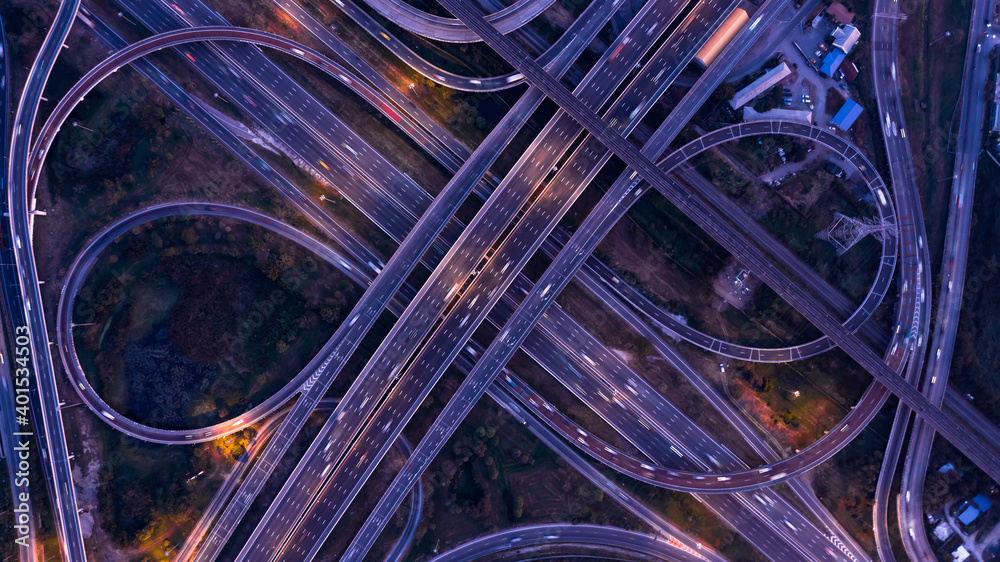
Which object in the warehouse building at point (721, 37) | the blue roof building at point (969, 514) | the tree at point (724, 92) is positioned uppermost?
the warehouse building at point (721, 37)

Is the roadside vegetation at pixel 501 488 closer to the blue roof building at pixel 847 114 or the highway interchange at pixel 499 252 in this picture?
the highway interchange at pixel 499 252

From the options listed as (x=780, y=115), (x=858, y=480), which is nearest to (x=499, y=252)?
(x=780, y=115)

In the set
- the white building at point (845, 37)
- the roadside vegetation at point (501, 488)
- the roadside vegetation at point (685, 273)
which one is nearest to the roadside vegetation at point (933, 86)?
the white building at point (845, 37)

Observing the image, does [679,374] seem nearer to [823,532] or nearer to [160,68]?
[823,532]

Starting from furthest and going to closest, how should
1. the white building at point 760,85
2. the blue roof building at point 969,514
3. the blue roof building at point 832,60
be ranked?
the blue roof building at point 969,514
the blue roof building at point 832,60
the white building at point 760,85

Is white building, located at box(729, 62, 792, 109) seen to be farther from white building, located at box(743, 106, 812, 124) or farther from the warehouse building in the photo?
the warehouse building

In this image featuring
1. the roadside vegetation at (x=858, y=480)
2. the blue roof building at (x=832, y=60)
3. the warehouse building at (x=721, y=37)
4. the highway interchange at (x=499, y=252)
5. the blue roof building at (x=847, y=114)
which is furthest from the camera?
the roadside vegetation at (x=858, y=480)

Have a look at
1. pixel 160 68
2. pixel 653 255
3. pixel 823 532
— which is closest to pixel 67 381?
pixel 160 68

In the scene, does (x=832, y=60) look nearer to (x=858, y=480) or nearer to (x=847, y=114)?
(x=847, y=114)
